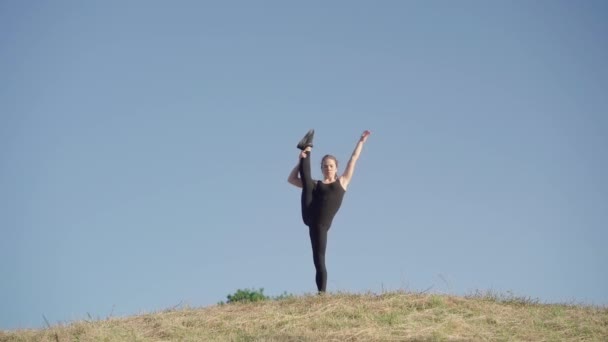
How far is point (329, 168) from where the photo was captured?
13078 mm

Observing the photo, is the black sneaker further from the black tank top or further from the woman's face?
the black tank top

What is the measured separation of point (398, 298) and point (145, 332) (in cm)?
474

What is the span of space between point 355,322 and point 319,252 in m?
2.35

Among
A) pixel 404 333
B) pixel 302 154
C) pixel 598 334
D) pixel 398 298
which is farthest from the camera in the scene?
pixel 302 154

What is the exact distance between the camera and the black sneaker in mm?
12734

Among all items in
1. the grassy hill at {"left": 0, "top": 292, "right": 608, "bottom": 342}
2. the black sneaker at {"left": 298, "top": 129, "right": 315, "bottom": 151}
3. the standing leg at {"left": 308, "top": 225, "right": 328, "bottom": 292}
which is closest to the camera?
the grassy hill at {"left": 0, "top": 292, "right": 608, "bottom": 342}

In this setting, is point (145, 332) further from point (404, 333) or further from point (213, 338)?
point (404, 333)

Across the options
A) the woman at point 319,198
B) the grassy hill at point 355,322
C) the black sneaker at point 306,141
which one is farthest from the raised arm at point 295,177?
the grassy hill at point 355,322

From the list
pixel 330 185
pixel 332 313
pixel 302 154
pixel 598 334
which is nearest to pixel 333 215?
pixel 330 185

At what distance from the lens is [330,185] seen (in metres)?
12.8

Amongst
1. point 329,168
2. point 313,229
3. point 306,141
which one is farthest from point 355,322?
point 306,141

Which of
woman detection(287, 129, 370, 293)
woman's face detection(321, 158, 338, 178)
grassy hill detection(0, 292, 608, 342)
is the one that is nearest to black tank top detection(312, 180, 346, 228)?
woman detection(287, 129, 370, 293)

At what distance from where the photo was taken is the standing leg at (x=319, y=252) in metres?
12.5

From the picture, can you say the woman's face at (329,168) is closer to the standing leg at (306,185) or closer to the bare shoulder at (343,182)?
the bare shoulder at (343,182)
